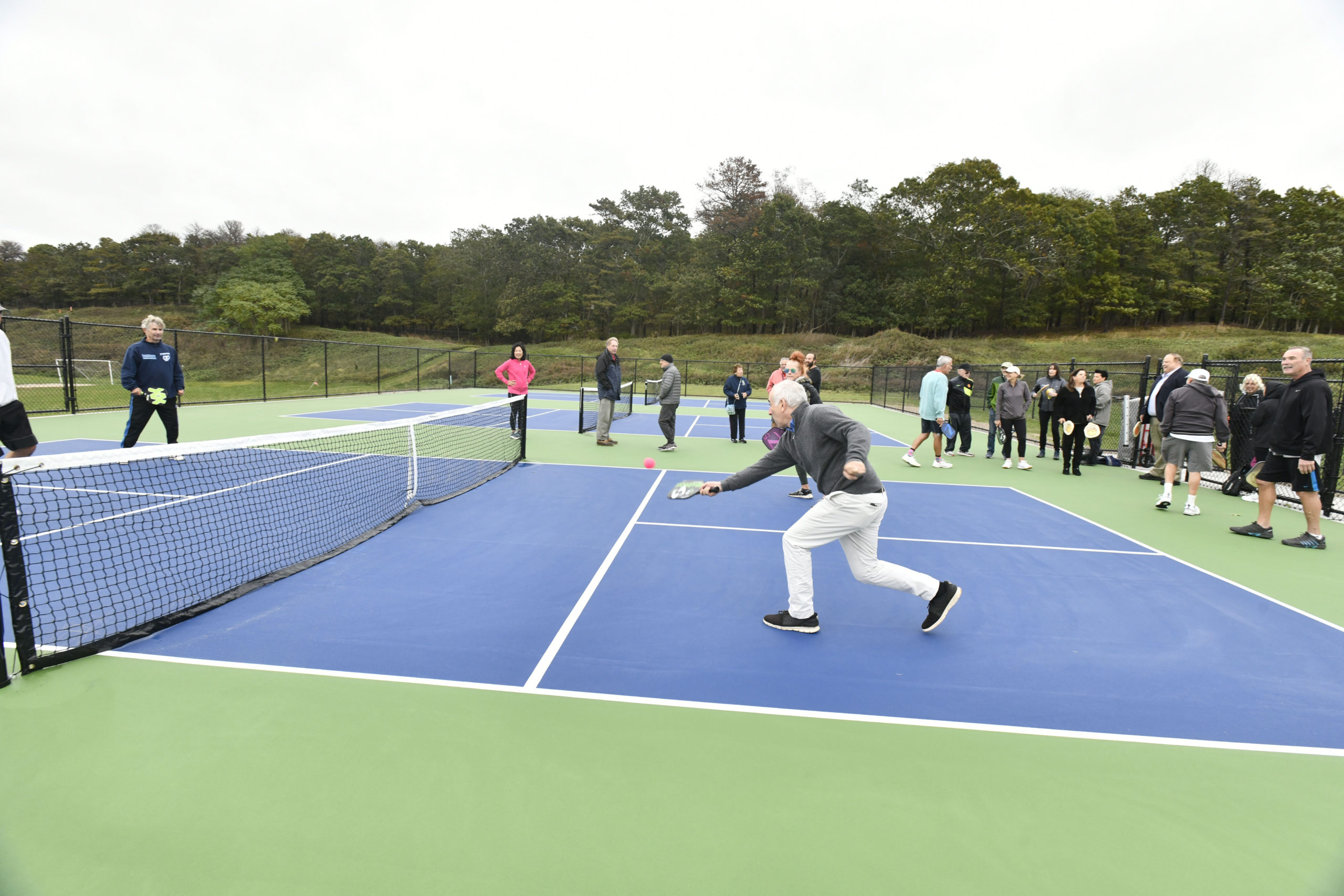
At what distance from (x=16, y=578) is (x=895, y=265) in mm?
65543

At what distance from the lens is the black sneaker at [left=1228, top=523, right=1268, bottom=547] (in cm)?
677

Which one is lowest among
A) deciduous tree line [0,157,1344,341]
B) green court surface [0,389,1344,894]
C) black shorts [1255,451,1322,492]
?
green court surface [0,389,1344,894]

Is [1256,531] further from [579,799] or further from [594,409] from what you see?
[594,409]

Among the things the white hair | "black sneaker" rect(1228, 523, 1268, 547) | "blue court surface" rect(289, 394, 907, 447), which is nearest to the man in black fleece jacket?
"black sneaker" rect(1228, 523, 1268, 547)

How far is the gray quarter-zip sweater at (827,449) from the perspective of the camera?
3811 mm

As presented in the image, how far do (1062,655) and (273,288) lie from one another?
2977 inches

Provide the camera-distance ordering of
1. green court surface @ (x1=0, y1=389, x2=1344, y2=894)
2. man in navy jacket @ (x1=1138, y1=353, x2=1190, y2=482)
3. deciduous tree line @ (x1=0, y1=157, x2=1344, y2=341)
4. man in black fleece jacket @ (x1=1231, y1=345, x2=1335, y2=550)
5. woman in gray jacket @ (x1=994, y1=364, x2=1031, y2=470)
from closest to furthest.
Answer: green court surface @ (x1=0, y1=389, x2=1344, y2=894)
man in black fleece jacket @ (x1=1231, y1=345, x2=1335, y2=550)
man in navy jacket @ (x1=1138, y1=353, x2=1190, y2=482)
woman in gray jacket @ (x1=994, y1=364, x2=1031, y2=470)
deciduous tree line @ (x1=0, y1=157, x2=1344, y2=341)

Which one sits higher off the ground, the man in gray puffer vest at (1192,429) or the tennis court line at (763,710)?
the man in gray puffer vest at (1192,429)

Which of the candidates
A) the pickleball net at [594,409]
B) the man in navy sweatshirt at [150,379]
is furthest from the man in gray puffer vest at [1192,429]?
the man in navy sweatshirt at [150,379]

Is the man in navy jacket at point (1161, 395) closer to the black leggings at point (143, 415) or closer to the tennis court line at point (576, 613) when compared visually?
the tennis court line at point (576, 613)

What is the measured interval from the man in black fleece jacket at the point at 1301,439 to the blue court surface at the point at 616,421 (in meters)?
6.72

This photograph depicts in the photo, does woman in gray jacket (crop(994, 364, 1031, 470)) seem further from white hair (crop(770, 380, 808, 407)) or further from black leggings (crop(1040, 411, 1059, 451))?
white hair (crop(770, 380, 808, 407))

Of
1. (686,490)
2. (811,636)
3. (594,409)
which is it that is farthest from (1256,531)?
(594,409)

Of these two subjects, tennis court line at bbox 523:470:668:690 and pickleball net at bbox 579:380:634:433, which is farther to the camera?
pickleball net at bbox 579:380:634:433
